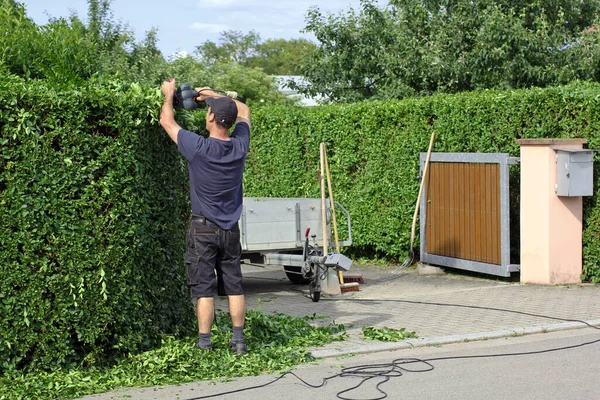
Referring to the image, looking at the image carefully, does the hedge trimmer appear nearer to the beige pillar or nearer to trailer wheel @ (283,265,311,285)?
trailer wheel @ (283,265,311,285)

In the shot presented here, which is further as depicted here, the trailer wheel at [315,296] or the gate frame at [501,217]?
the gate frame at [501,217]

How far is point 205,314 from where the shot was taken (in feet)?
24.0

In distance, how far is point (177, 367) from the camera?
22.9 feet

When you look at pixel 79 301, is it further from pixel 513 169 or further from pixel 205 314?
pixel 513 169

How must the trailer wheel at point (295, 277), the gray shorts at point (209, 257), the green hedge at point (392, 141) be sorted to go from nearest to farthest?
the gray shorts at point (209, 257), the green hedge at point (392, 141), the trailer wheel at point (295, 277)

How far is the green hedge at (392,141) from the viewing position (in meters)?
12.1

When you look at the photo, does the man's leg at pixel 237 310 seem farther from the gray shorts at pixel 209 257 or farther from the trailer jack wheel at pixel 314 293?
the trailer jack wheel at pixel 314 293

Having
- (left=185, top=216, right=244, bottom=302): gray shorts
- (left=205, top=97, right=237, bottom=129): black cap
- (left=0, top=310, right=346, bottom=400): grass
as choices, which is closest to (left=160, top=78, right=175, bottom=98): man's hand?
(left=205, top=97, right=237, bottom=129): black cap

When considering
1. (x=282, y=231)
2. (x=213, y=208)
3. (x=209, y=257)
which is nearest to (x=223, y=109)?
(x=213, y=208)

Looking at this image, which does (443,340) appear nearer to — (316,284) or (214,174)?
(214,174)

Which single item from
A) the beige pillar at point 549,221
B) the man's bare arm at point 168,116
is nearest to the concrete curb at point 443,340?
the man's bare arm at point 168,116

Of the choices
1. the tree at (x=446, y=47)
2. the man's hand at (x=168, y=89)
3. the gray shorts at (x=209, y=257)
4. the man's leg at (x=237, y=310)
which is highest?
the tree at (x=446, y=47)

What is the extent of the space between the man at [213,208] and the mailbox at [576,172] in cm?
567

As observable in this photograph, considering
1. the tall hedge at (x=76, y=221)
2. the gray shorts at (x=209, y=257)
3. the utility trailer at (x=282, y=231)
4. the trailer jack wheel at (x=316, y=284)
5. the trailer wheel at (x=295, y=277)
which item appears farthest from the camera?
the trailer wheel at (x=295, y=277)
